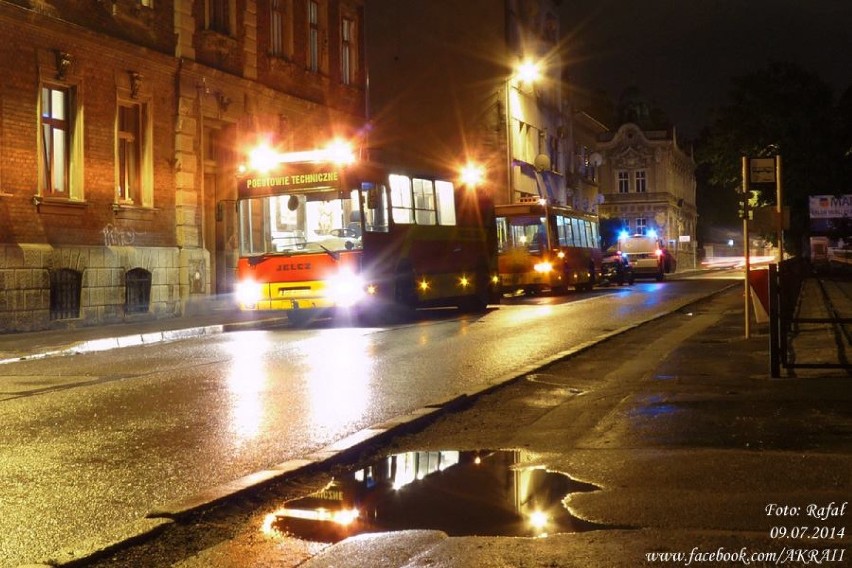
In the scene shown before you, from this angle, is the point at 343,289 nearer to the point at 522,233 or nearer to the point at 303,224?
the point at 303,224

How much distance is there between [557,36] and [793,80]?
14.7 meters

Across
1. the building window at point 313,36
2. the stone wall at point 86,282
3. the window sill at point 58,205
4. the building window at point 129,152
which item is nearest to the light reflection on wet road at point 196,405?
the stone wall at point 86,282

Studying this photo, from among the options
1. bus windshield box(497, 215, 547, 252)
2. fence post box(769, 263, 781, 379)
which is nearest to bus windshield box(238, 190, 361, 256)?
fence post box(769, 263, 781, 379)

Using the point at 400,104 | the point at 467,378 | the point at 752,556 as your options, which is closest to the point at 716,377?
the point at 467,378

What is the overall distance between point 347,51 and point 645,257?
67.0 feet

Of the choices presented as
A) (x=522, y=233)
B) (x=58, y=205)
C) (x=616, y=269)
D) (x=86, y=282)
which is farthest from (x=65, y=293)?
(x=616, y=269)

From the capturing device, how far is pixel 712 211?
121688 millimetres

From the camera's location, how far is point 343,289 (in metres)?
20.6

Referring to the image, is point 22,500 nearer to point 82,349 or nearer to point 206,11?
point 82,349

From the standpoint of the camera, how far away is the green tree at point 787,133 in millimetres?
60656

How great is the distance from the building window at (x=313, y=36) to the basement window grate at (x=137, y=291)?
10957 millimetres

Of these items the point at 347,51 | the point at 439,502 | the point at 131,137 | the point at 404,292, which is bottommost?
the point at 439,502

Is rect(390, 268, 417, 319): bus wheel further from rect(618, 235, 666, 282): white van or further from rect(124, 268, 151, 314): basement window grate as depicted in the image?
rect(618, 235, 666, 282): white van

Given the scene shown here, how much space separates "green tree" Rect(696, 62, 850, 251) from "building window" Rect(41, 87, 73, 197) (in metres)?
45.7
